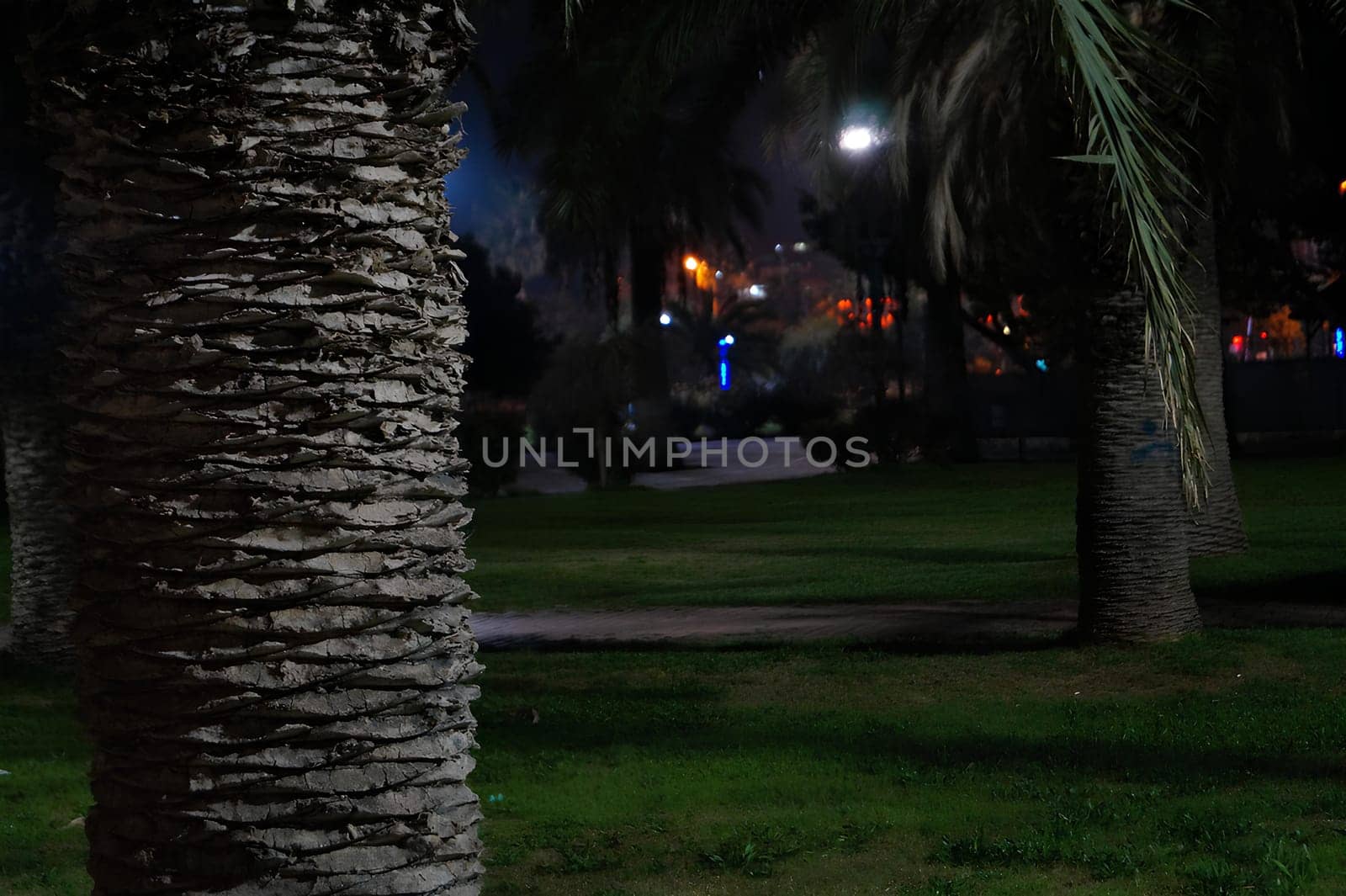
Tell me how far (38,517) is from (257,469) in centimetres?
843

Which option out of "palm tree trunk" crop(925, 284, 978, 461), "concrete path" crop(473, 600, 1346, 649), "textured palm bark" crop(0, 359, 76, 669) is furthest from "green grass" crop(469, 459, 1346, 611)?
"palm tree trunk" crop(925, 284, 978, 461)

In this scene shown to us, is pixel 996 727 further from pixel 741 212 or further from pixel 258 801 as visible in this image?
pixel 741 212

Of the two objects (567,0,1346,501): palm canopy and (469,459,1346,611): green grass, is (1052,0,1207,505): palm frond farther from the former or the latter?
(469,459,1346,611): green grass

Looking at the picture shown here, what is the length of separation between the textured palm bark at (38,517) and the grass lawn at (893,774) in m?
0.52

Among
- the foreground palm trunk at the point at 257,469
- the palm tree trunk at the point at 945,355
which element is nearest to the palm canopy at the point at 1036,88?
the foreground palm trunk at the point at 257,469

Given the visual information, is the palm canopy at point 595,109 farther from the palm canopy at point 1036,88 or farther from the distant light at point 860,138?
the distant light at point 860,138

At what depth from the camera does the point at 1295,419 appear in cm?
4034

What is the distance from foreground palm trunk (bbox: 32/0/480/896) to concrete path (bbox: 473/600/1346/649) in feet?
27.8

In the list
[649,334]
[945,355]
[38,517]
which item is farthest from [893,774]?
[945,355]

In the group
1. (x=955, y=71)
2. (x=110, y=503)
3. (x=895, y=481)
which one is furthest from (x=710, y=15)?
(x=895, y=481)

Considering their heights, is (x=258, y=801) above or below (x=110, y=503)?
below

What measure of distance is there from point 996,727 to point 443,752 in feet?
17.9

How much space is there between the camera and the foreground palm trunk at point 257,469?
9.46ft

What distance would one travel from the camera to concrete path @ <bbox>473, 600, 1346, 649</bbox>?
11406 mm
